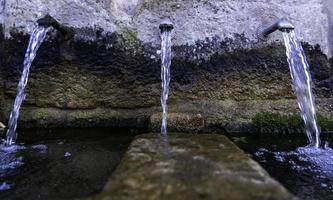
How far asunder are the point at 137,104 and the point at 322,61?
4.53ft

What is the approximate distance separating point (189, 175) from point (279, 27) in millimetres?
1668

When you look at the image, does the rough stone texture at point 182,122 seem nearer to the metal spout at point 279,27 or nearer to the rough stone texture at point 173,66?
the rough stone texture at point 173,66

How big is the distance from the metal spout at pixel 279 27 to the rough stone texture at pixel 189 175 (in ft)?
4.13

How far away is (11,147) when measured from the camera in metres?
2.28

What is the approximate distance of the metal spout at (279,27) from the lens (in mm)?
2500

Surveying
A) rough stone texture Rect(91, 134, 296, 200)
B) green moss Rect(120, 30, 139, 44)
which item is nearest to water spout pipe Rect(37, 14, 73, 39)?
green moss Rect(120, 30, 139, 44)

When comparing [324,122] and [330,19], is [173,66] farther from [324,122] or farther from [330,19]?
[330,19]

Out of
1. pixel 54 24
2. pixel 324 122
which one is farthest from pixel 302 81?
pixel 54 24

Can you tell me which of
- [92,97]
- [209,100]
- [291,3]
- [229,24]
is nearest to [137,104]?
[92,97]

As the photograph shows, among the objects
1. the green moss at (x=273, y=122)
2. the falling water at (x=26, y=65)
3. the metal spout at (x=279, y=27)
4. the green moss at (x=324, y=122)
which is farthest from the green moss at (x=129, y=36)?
the green moss at (x=324, y=122)

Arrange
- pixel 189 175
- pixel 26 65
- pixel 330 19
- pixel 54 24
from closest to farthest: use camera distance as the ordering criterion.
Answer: pixel 189 175, pixel 54 24, pixel 26 65, pixel 330 19

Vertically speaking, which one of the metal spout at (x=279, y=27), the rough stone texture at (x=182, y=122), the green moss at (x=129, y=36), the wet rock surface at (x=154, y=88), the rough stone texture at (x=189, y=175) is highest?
the metal spout at (x=279, y=27)

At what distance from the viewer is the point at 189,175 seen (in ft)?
3.84

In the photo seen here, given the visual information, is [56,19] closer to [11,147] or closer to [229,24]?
[11,147]
